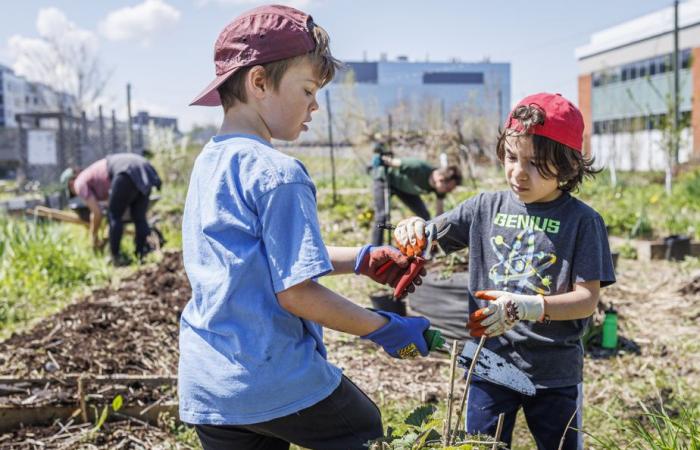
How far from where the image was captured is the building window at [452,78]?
283ft

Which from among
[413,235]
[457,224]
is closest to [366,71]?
[457,224]

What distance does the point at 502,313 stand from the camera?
1737 millimetres

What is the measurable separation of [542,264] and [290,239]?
97 cm

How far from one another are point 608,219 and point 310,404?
28.0 feet

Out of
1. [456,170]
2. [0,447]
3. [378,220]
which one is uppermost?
[456,170]

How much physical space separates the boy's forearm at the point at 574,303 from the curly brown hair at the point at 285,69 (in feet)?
2.90

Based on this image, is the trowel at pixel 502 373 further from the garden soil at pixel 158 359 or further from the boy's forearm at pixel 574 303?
the garden soil at pixel 158 359

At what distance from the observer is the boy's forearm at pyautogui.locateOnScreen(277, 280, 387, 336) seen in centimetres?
134

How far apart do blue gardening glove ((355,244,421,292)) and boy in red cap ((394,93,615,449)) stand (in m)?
0.14

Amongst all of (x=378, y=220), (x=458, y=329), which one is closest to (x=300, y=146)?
(x=378, y=220)

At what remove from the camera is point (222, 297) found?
1.39 m

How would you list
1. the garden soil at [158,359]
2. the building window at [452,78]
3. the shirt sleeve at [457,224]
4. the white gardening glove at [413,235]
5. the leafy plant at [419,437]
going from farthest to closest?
the building window at [452,78], the garden soil at [158,359], the shirt sleeve at [457,224], the white gardening glove at [413,235], the leafy plant at [419,437]

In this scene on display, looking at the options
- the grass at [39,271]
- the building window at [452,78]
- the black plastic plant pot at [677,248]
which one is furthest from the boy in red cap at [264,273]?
the building window at [452,78]

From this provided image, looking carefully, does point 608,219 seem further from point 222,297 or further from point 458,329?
point 222,297
